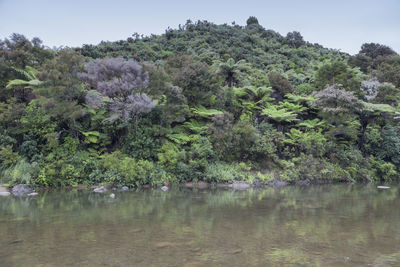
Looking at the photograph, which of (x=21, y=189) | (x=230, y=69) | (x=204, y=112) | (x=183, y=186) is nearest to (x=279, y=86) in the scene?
Answer: (x=230, y=69)

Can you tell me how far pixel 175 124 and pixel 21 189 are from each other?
10459mm

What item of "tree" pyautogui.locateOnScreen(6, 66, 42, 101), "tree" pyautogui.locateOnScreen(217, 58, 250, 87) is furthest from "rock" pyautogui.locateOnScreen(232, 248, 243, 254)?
"tree" pyautogui.locateOnScreen(217, 58, 250, 87)

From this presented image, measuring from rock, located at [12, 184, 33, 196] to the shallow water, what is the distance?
1.59m

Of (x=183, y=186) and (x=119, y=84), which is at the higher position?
(x=119, y=84)

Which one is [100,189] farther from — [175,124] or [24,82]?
[175,124]

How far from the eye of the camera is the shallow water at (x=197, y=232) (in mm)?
5477

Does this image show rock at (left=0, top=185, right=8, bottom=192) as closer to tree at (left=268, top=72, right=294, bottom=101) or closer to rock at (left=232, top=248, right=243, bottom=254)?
rock at (left=232, top=248, right=243, bottom=254)

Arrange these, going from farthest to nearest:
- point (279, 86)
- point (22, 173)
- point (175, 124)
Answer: point (279, 86) < point (175, 124) < point (22, 173)

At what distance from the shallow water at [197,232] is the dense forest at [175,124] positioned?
4210 millimetres

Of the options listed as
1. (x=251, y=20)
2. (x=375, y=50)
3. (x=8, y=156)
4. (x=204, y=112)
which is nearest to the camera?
(x=8, y=156)

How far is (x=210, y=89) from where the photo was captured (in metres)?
21.0

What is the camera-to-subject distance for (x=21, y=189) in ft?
46.1

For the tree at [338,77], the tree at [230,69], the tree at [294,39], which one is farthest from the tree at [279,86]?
the tree at [294,39]

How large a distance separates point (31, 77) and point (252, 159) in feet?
48.7
